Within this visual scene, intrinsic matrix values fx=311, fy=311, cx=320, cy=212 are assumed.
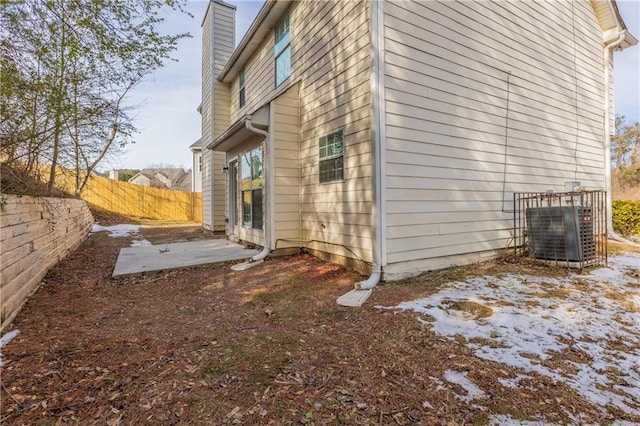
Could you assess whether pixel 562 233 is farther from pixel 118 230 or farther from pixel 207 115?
pixel 118 230

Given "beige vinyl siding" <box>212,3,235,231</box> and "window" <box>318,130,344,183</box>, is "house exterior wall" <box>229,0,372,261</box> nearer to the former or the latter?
"window" <box>318,130,344,183</box>

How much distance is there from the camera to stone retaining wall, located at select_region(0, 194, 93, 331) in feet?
9.92

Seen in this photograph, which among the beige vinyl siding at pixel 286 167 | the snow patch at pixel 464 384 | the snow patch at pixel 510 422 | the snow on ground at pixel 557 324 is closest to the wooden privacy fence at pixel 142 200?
the beige vinyl siding at pixel 286 167

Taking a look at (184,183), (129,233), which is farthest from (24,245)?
(184,183)

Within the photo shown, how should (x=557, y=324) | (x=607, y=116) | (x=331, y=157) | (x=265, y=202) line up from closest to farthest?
(x=557, y=324) → (x=331, y=157) → (x=265, y=202) → (x=607, y=116)

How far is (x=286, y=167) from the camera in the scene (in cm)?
635

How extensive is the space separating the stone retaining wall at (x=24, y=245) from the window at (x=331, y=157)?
13.6ft

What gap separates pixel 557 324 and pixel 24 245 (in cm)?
581

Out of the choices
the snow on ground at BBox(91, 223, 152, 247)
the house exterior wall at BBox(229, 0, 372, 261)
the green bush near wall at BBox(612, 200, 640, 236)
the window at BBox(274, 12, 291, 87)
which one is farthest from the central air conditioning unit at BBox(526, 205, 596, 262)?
the snow on ground at BBox(91, 223, 152, 247)

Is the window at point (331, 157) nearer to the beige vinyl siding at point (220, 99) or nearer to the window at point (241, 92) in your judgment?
the window at point (241, 92)

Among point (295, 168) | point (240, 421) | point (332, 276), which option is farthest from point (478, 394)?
point (295, 168)

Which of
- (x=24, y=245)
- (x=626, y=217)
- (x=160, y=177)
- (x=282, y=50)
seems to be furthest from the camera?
(x=160, y=177)

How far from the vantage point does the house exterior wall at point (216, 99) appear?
34.1 ft

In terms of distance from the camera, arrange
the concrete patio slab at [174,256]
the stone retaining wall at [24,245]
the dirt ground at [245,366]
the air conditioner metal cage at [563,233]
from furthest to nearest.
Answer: the concrete patio slab at [174,256] < the air conditioner metal cage at [563,233] < the stone retaining wall at [24,245] < the dirt ground at [245,366]
